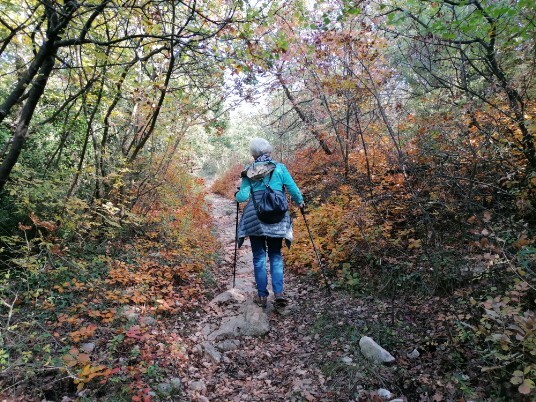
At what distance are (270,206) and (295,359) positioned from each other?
1964 mm

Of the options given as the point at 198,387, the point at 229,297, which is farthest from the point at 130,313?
the point at 229,297

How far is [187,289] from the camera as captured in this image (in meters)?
5.61

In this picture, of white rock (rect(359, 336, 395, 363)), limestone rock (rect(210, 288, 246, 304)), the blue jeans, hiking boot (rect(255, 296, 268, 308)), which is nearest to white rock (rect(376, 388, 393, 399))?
white rock (rect(359, 336, 395, 363))

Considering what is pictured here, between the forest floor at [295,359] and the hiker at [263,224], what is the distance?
1.45 ft

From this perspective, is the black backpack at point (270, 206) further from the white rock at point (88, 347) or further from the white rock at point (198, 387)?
the white rock at point (88, 347)

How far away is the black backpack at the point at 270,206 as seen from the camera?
4.85 m

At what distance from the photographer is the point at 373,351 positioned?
3564mm

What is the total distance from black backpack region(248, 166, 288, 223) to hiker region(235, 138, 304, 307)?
0.06 m

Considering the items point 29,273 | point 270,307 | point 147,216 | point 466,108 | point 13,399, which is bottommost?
point 270,307

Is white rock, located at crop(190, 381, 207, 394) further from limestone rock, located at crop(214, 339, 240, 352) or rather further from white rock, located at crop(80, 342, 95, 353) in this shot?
white rock, located at crop(80, 342, 95, 353)

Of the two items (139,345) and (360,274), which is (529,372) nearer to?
(360,274)

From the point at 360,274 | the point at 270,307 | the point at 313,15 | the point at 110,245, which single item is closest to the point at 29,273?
the point at 110,245

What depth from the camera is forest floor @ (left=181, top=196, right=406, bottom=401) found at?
3393mm

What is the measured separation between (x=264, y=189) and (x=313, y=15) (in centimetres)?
703
